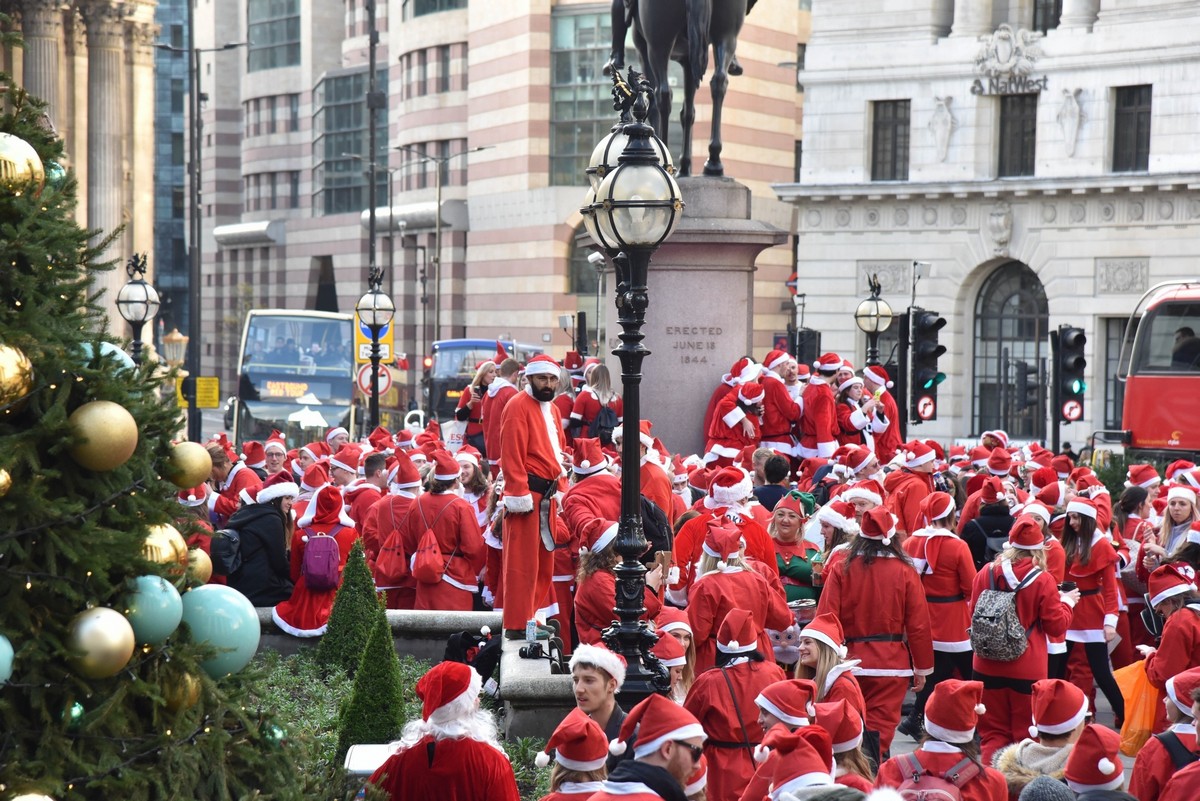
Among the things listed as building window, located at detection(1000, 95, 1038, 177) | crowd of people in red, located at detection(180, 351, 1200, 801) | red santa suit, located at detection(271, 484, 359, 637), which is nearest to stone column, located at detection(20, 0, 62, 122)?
building window, located at detection(1000, 95, 1038, 177)

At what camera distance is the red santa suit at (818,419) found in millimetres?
17672

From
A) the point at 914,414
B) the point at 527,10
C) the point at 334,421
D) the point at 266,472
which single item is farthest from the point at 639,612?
the point at 527,10

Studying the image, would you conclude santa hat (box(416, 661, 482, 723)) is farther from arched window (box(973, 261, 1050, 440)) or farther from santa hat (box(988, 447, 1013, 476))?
arched window (box(973, 261, 1050, 440))

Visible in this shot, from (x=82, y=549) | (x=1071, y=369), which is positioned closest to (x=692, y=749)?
(x=82, y=549)

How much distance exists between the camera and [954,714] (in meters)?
7.07

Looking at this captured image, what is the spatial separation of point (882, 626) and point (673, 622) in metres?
1.53

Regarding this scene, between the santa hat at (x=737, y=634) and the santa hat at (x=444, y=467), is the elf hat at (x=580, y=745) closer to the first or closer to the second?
the santa hat at (x=737, y=634)

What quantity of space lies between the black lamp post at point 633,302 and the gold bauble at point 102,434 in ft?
15.2

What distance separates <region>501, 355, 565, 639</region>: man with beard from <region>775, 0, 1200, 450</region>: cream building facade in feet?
111

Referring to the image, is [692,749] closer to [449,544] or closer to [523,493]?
[523,493]

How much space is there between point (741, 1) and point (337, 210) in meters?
71.5

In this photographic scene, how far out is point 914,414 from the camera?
24.4 m

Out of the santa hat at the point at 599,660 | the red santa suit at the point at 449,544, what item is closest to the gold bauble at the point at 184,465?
the santa hat at the point at 599,660

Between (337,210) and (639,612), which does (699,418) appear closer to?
(639,612)
